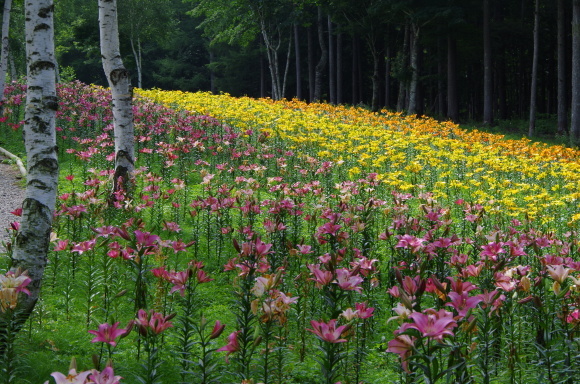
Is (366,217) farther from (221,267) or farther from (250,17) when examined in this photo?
(250,17)

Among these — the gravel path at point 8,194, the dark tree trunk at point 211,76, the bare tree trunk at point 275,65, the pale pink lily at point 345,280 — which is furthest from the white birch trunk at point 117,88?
the dark tree trunk at point 211,76

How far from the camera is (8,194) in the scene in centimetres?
959

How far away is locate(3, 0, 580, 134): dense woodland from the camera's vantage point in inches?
1083

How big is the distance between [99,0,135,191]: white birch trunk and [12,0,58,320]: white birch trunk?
363 centimetres

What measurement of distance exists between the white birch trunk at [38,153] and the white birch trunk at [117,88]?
11.9ft

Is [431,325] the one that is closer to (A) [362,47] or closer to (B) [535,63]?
(B) [535,63]

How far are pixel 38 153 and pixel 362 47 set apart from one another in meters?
45.9

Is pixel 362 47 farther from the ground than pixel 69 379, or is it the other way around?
pixel 362 47

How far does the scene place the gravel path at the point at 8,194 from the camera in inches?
305

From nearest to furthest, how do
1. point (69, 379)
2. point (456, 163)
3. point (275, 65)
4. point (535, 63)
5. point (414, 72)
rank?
point (69, 379)
point (456, 163)
point (535, 63)
point (414, 72)
point (275, 65)

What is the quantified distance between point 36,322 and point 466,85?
44070mm

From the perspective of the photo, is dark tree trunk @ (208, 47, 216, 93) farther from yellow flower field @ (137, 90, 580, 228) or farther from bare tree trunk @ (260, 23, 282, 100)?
yellow flower field @ (137, 90, 580, 228)

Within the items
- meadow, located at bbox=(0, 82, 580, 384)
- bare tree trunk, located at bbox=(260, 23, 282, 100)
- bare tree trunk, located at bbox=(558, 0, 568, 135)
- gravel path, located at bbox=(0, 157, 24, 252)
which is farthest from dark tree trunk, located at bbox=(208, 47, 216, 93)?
meadow, located at bbox=(0, 82, 580, 384)

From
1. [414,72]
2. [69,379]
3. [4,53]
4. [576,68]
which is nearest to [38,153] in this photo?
[69,379]
